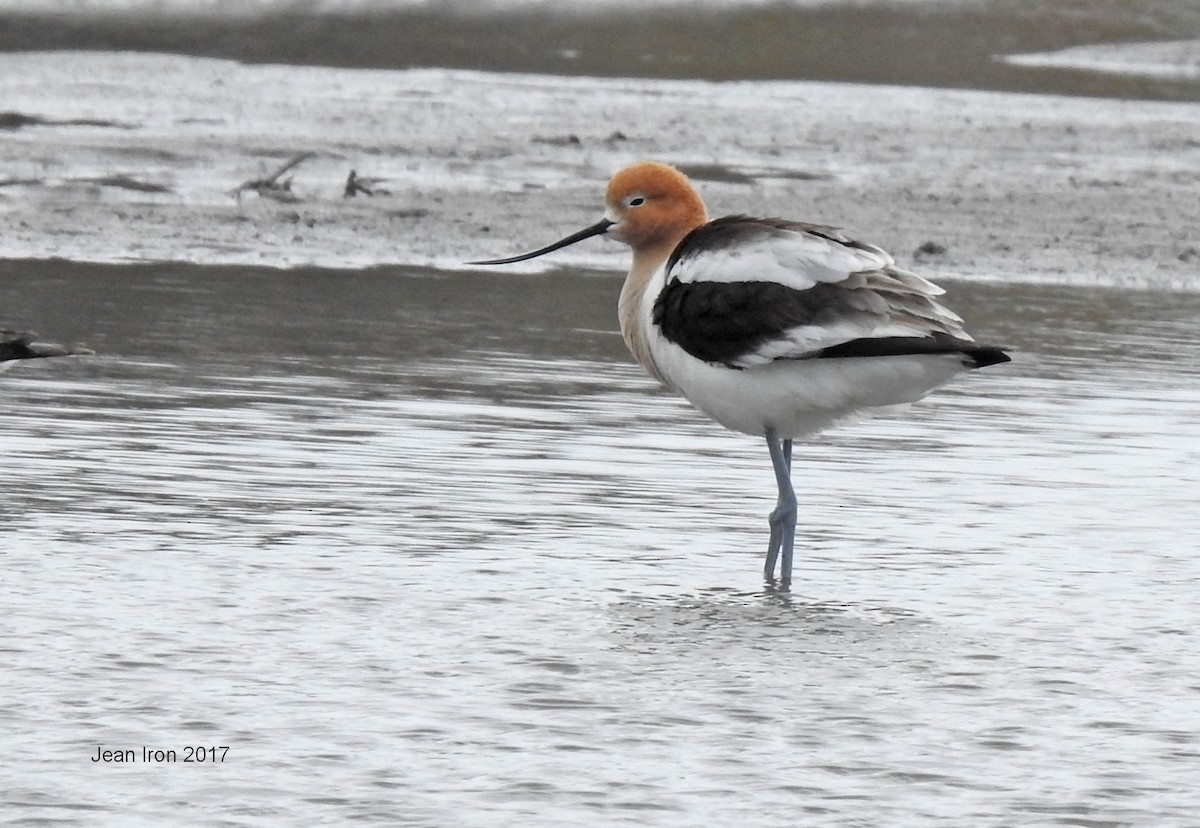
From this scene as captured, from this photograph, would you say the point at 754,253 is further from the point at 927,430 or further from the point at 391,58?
the point at 391,58

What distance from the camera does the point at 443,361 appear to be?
10508 millimetres

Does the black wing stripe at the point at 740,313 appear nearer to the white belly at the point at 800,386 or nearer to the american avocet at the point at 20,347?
the white belly at the point at 800,386

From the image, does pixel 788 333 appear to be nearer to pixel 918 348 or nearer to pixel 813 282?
pixel 813 282

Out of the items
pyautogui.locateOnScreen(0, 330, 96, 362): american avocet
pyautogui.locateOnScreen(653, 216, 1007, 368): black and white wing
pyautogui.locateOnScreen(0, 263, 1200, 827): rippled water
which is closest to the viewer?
pyautogui.locateOnScreen(0, 263, 1200, 827): rippled water

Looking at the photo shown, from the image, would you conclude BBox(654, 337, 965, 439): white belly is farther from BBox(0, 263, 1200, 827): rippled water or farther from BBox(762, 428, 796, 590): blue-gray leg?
BBox(0, 263, 1200, 827): rippled water

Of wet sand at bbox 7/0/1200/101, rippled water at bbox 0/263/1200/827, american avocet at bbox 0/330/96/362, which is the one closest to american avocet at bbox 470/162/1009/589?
rippled water at bbox 0/263/1200/827

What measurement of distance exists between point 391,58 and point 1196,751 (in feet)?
79.6

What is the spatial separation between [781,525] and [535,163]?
13.2 metres

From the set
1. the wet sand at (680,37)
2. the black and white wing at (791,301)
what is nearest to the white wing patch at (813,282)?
the black and white wing at (791,301)

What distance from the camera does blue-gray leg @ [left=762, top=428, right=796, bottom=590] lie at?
666cm

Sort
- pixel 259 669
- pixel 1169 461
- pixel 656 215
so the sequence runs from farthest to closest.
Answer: pixel 1169 461 → pixel 656 215 → pixel 259 669

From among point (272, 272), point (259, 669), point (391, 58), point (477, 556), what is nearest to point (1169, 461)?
point (477, 556)

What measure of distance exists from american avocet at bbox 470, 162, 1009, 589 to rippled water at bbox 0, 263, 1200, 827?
446mm

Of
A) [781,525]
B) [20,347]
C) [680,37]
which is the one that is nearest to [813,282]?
[781,525]
